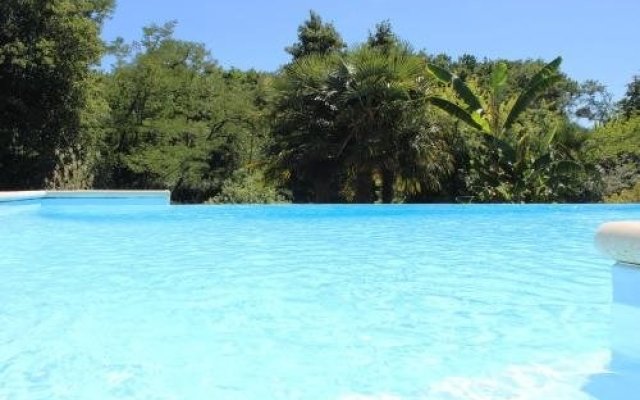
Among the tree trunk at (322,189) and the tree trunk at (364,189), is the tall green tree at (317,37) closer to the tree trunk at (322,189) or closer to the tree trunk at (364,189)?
the tree trunk at (322,189)

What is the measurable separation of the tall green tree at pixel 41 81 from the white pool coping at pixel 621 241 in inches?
725

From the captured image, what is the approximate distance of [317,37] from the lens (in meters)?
22.8

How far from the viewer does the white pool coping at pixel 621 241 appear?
1798mm

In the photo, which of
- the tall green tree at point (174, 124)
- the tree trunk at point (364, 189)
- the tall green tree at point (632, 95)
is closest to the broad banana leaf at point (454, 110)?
the tree trunk at point (364, 189)

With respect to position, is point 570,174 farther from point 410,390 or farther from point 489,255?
point 410,390

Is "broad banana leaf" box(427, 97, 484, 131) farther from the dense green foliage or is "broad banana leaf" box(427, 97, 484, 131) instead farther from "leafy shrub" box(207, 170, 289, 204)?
"leafy shrub" box(207, 170, 289, 204)

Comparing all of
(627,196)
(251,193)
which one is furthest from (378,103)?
(627,196)

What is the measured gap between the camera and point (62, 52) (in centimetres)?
1848

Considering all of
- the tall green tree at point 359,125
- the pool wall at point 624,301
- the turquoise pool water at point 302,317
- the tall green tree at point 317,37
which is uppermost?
the tall green tree at point 317,37

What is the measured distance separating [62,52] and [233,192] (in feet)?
22.1

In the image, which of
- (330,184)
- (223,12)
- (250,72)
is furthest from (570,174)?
(250,72)

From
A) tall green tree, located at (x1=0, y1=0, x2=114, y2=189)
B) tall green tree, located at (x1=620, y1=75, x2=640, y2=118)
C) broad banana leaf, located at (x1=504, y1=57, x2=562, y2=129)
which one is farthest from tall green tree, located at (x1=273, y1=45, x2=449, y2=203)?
tall green tree, located at (x1=620, y1=75, x2=640, y2=118)

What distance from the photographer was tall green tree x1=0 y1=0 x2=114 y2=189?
18.2m

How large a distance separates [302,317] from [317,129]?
1359 centimetres
